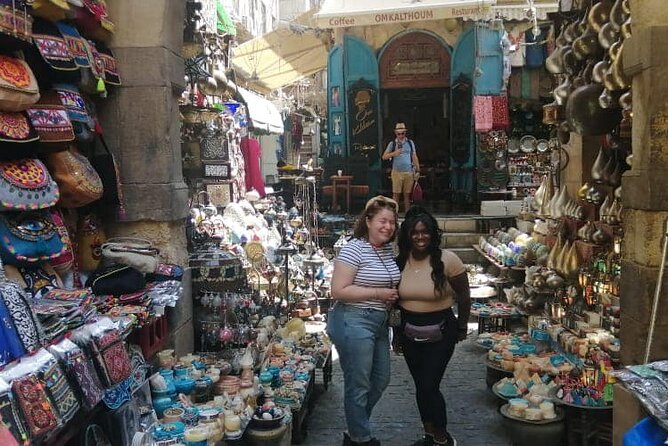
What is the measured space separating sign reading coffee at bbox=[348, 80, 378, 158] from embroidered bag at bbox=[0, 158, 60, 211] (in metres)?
11.1

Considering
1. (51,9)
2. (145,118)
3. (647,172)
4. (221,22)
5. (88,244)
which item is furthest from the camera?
(221,22)

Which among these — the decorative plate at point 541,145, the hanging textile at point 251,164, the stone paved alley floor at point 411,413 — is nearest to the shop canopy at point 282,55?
the hanging textile at point 251,164

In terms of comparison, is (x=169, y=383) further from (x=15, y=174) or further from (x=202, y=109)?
(x=202, y=109)

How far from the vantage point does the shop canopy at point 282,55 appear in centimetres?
1435

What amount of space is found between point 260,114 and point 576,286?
715 centimetres

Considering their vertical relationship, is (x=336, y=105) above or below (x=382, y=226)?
above

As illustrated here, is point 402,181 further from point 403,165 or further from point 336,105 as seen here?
point 336,105

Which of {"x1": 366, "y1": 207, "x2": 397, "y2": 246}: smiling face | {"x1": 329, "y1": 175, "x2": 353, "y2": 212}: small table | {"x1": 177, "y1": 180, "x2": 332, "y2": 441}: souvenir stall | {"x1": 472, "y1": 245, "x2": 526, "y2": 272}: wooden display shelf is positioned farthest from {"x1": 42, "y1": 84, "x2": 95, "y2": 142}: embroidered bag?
{"x1": 329, "y1": 175, "x2": 353, "y2": 212}: small table

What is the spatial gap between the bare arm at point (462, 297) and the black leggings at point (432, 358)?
0.18ft

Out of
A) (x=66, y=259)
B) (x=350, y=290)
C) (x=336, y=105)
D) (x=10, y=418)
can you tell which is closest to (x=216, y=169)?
(x=66, y=259)

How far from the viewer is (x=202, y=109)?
717 centimetres

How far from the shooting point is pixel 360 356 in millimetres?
4066

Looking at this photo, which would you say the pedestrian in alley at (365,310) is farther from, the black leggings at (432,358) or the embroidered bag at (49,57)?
the embroidered bag at (49,57)

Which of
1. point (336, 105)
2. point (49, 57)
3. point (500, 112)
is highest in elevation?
point (336, 105)
